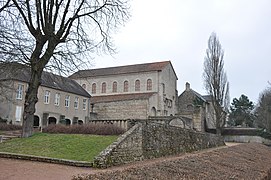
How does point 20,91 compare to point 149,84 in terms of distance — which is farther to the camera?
point 149,84

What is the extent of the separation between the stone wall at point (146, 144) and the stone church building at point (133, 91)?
2499 centimetres

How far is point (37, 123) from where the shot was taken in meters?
39.5

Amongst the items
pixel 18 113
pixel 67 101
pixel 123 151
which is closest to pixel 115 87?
pixel 67 101

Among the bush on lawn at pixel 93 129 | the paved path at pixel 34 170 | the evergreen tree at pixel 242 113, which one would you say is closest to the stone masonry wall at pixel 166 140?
the bush on lawn at pixel 93 129

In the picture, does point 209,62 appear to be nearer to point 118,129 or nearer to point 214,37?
point 214,37

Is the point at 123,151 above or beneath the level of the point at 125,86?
beneath

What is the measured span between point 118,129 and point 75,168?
279 inches

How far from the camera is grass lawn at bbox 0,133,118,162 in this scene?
14152 mm

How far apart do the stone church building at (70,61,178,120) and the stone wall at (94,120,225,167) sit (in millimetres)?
24993

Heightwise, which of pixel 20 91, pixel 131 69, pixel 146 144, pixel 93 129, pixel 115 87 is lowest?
pixel 146 144

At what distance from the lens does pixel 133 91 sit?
54.7 metres

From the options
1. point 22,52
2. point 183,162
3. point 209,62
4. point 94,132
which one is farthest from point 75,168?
point 209,62

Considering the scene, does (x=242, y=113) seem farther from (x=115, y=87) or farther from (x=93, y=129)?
(x=93, y=129)

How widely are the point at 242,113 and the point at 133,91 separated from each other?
107 ft
